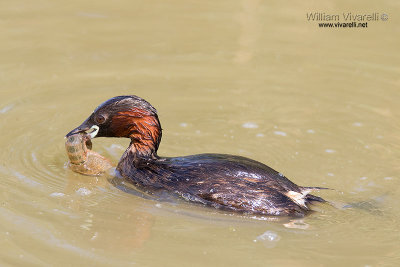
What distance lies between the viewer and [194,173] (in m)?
6.91

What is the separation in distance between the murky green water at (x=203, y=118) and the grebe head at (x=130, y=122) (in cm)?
52

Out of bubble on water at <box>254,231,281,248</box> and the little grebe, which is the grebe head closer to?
the little grebe

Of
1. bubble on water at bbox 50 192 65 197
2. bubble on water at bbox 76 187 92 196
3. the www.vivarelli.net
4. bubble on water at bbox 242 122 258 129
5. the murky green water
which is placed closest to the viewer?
the murky green water

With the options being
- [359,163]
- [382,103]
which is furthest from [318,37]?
[359,163]

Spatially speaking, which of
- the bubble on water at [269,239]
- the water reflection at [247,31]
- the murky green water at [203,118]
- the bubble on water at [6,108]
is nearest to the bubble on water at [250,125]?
the murky green water at [203,118]

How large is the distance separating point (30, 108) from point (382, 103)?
4646mm

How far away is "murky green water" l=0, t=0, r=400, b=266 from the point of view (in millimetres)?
6176

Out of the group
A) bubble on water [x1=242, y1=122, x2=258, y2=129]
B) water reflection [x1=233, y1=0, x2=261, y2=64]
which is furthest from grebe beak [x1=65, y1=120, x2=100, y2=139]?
water reflection [x1=233, y1=0, x2=261, y2=64]

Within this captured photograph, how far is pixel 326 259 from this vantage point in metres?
5.95

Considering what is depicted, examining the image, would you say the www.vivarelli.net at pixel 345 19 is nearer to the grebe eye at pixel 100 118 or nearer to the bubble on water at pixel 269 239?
the grebe eye at pixel 100 118

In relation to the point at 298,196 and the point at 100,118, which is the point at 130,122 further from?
the point at 298,196

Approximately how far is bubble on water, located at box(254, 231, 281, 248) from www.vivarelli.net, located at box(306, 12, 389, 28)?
21.9ft

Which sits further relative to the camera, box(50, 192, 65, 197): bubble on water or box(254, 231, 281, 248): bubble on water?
box(50, 192, 65, 197): bubble on water

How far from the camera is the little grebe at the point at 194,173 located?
21.8 ft
